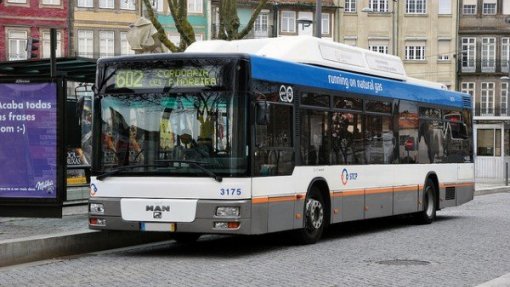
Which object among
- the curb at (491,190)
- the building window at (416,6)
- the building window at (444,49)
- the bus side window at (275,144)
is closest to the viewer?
the bus side window at (275,144)

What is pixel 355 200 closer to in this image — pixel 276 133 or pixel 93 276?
pixel 276 133

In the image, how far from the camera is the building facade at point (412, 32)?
75750mm

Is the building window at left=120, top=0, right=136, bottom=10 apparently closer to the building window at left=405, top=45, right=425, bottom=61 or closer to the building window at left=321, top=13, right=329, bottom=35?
the building window at left=321, top=13, right=329, bottom=35

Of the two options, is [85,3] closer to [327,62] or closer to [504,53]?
[504,53]

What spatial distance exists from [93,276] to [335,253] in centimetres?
384

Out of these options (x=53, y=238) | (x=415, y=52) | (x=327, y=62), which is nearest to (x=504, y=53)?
(x=415, y=52)

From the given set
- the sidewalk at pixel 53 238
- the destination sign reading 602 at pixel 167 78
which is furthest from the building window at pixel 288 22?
the destination sign reading 602 at pixel 167 78

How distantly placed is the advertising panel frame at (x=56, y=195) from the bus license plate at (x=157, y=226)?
1.38 metres

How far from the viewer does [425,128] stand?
19328 mm

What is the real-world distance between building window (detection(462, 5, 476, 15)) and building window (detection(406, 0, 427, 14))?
3.75 metres

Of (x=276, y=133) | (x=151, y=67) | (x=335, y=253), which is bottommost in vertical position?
(x=335, y=253)

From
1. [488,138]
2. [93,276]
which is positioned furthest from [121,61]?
[488,138]

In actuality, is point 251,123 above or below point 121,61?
below

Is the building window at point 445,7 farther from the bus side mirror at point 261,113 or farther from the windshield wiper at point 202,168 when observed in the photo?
the windshield wiper at point 202,168
